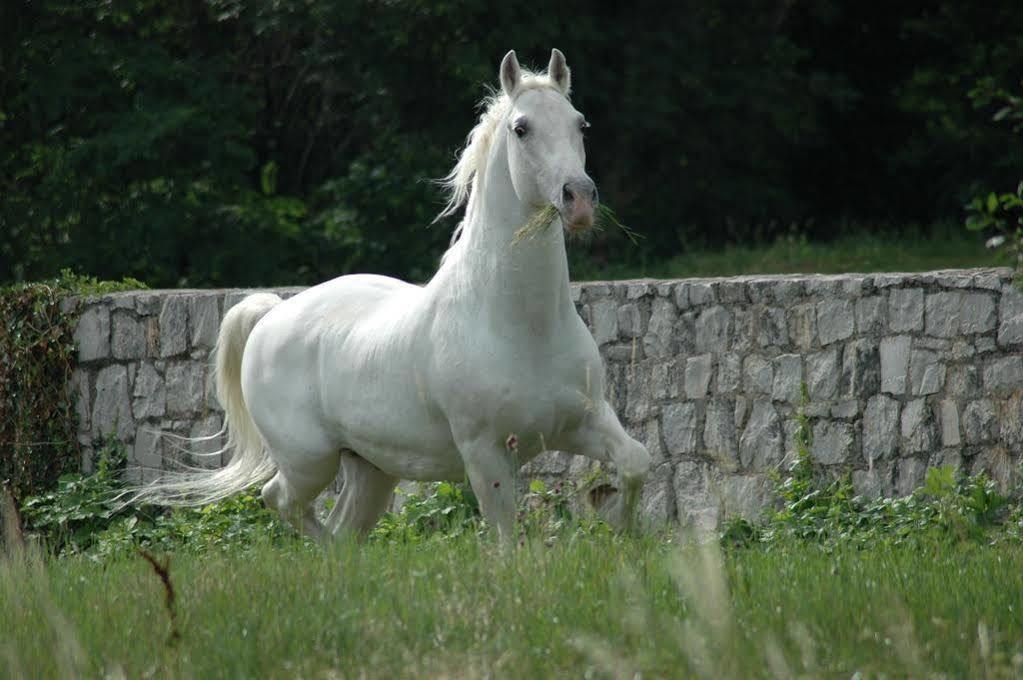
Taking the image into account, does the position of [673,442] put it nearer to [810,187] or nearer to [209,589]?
[209,589]

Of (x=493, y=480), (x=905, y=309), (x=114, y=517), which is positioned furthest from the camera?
(x=114, y=517)

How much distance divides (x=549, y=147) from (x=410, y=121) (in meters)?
11.8

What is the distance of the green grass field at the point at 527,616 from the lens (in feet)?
12.3

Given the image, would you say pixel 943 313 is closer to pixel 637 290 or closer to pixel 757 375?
pixel 757 375

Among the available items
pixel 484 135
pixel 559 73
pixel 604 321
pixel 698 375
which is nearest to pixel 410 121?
pixel 604 321

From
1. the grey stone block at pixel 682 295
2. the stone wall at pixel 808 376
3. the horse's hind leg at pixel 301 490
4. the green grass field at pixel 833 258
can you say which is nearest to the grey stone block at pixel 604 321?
the stone wall at pixel 808 376

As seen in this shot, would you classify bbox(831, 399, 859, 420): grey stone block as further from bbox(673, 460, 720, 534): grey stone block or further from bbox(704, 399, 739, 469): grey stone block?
bbox(673, 460, 720, 534): grey stone block

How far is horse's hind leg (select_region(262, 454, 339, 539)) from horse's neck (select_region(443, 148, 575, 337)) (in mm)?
1276

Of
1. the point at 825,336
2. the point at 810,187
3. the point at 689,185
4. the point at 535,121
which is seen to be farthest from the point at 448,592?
the point at 810,187

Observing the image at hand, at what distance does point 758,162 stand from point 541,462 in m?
10.8

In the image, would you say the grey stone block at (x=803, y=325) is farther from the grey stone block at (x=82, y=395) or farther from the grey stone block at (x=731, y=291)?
the grey stone block at (x=82, y=395)

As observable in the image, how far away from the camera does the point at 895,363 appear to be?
7691 millimetres

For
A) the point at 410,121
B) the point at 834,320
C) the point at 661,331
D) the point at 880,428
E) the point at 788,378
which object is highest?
the point at 410,121

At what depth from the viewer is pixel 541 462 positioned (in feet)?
28.6
